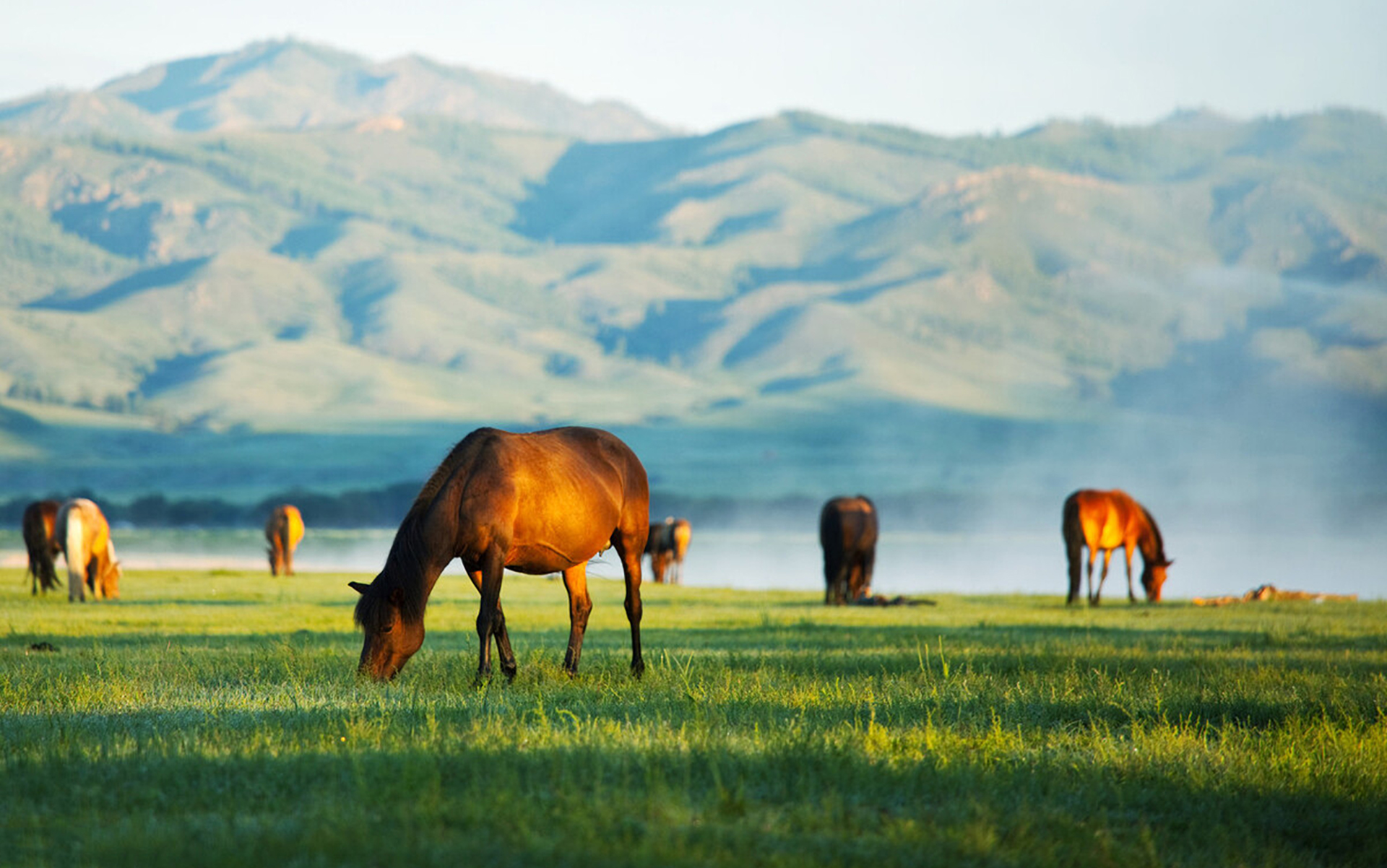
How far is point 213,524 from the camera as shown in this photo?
12425 cm

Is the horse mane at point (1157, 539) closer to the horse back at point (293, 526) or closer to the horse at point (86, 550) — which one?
the horse at point (86, 550)

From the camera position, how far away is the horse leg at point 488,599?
1152 cm

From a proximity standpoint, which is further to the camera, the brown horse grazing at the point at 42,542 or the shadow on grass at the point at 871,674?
the brown horse grazing at the point at 42,542

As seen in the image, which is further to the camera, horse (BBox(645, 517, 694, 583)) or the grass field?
horse (BBox(645, 517, 694, 583))

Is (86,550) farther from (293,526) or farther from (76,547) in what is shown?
(293,526)

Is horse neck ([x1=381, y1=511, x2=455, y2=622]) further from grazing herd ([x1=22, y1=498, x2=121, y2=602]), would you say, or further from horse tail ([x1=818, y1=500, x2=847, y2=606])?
horse tail ([x1=818, y1=500, x2=847, y2=606])

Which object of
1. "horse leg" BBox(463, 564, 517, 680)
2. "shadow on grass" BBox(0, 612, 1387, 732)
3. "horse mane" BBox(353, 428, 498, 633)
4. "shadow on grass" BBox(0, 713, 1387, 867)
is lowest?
"shadow on grass" BBox(0, 713, 1387, 867)

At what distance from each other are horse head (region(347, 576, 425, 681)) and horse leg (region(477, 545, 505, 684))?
63cm

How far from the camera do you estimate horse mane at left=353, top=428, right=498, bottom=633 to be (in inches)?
463

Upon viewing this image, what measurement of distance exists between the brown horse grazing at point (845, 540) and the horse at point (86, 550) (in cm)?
1493

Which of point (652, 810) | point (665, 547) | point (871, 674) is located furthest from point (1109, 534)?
point (652, 810)

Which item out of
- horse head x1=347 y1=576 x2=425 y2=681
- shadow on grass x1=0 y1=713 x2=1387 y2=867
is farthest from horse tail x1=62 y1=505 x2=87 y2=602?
shadow on grass x1=0 y1=713 x2=1387 y2=867

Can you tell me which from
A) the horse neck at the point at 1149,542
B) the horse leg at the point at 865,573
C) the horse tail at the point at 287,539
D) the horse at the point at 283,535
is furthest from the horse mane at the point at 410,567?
the horse tail at the point at 287,539

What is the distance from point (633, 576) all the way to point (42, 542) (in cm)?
2137
